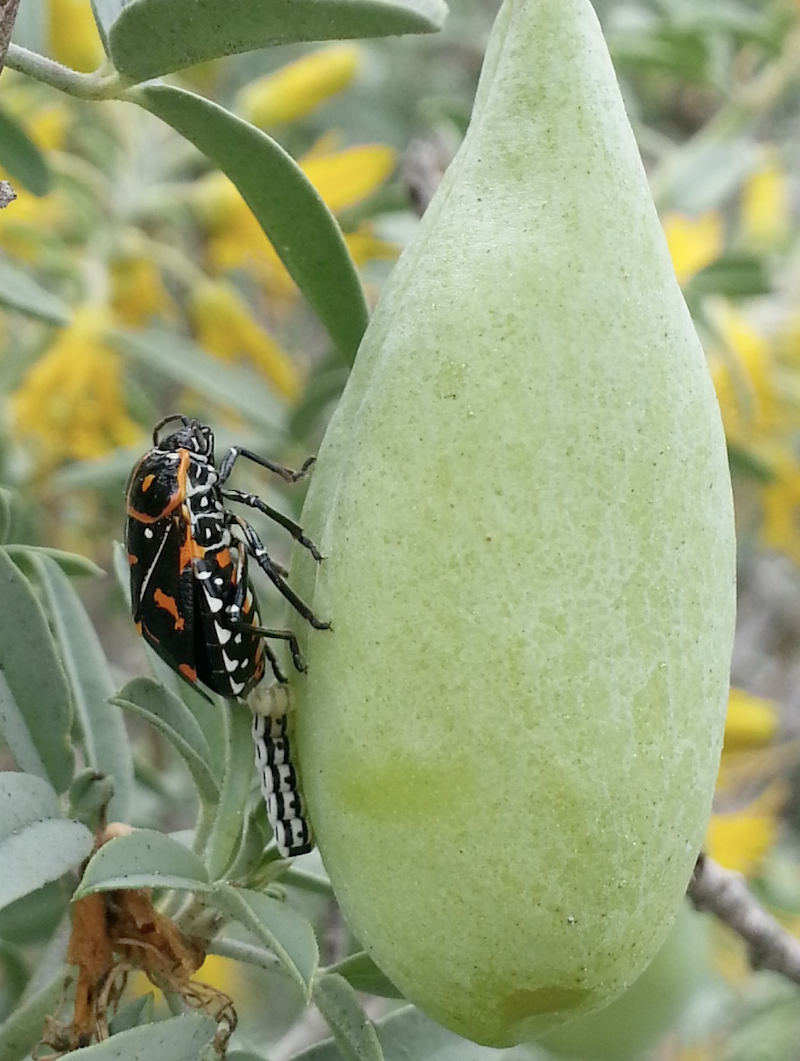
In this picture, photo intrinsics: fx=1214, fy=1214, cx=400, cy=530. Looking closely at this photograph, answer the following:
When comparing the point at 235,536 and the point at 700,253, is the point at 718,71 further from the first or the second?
the point at 235,536

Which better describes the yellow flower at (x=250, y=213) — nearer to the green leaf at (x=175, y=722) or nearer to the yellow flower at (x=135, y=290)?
the yellow flower at (x=135, y=290)

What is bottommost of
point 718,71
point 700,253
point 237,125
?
point 237,125

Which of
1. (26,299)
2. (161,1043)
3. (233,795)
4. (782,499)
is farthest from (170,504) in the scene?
(782,499)

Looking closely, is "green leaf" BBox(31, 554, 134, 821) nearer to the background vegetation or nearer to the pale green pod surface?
the background vegetation

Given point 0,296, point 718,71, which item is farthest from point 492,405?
point 718,71

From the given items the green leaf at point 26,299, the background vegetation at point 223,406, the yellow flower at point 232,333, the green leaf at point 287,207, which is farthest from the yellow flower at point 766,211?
the green leaf at point 287,207

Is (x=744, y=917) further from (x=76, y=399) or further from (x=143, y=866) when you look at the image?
(x=76, y=399)

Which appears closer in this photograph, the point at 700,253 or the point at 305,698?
the point at 305,698
